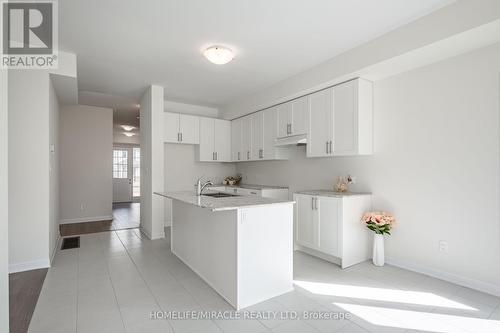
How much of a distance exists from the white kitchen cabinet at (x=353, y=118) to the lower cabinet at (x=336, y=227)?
68 cm

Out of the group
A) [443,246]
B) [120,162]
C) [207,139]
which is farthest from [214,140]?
[120,162]

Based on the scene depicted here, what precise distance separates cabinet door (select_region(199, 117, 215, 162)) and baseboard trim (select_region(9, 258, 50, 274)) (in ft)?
10.5

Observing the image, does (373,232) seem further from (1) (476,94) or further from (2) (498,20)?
(2) (498,20)

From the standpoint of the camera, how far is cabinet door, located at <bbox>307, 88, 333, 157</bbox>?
3.69 metres

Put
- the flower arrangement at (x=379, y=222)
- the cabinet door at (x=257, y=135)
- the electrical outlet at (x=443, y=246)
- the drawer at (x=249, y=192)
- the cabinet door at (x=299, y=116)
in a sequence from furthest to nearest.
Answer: the cabinet door at (x=257, y=135), the drawer at (x=249, y=192), the cabinet door at (x=299, y=116), the flower arrangement at (x=379, y=222), the electrical outlet at (x=443, y=246)

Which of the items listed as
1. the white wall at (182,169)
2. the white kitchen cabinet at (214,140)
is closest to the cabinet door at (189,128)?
the white kitchen cabinet at (214,140)

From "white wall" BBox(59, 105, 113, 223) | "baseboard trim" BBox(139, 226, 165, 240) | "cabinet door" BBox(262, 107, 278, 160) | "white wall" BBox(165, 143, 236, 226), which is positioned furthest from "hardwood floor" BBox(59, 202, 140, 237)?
"cabinet door" BBox(262, 107, 278, 160)

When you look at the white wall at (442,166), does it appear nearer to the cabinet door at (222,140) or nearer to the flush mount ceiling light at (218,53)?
the flush mount ceiling light at (218,53)

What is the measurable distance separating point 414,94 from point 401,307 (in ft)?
7.89

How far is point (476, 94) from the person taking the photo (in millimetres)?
2648

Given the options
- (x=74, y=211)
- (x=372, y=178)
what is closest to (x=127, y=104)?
(x=74, y=211)

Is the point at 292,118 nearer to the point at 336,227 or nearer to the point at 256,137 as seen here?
the point at 256,137

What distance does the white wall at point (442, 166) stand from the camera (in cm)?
257

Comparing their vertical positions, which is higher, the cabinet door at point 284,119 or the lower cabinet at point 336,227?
the cabinet door at point 284,119
